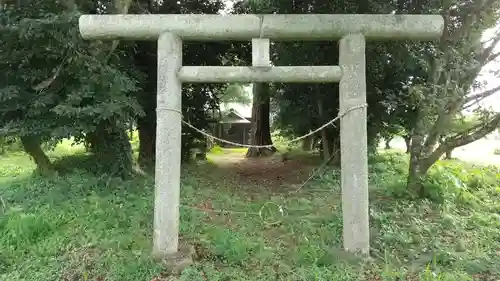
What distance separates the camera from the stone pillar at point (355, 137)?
4.66 m

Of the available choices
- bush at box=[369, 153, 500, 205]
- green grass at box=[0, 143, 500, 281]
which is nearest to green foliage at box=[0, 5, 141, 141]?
green grass at box=[0, 143, 500, 281]

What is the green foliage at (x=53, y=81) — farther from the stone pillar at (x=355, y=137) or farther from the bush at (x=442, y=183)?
the bush at (x=442, y=183)

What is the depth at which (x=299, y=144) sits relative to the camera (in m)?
17.0

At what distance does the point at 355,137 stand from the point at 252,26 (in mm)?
1908

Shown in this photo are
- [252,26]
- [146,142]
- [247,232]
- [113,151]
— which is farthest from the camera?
[146,142]

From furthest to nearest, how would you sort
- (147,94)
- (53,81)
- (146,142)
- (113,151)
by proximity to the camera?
(146,142), (147,94), (113,151), (53,81)

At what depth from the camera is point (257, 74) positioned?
4605 mm

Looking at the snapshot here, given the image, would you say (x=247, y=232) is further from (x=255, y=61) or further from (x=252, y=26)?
(x=252, y=26)

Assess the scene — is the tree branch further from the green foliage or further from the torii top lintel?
the green foliage

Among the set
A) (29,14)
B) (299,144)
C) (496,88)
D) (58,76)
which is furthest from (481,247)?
(299,144)

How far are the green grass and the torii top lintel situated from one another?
9.06ft

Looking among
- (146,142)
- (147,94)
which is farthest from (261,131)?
(147,94)

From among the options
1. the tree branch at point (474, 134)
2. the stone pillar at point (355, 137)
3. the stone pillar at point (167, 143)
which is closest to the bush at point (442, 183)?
the tree branch at point (474, 134)

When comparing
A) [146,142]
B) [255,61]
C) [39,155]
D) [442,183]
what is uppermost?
[255,61]
